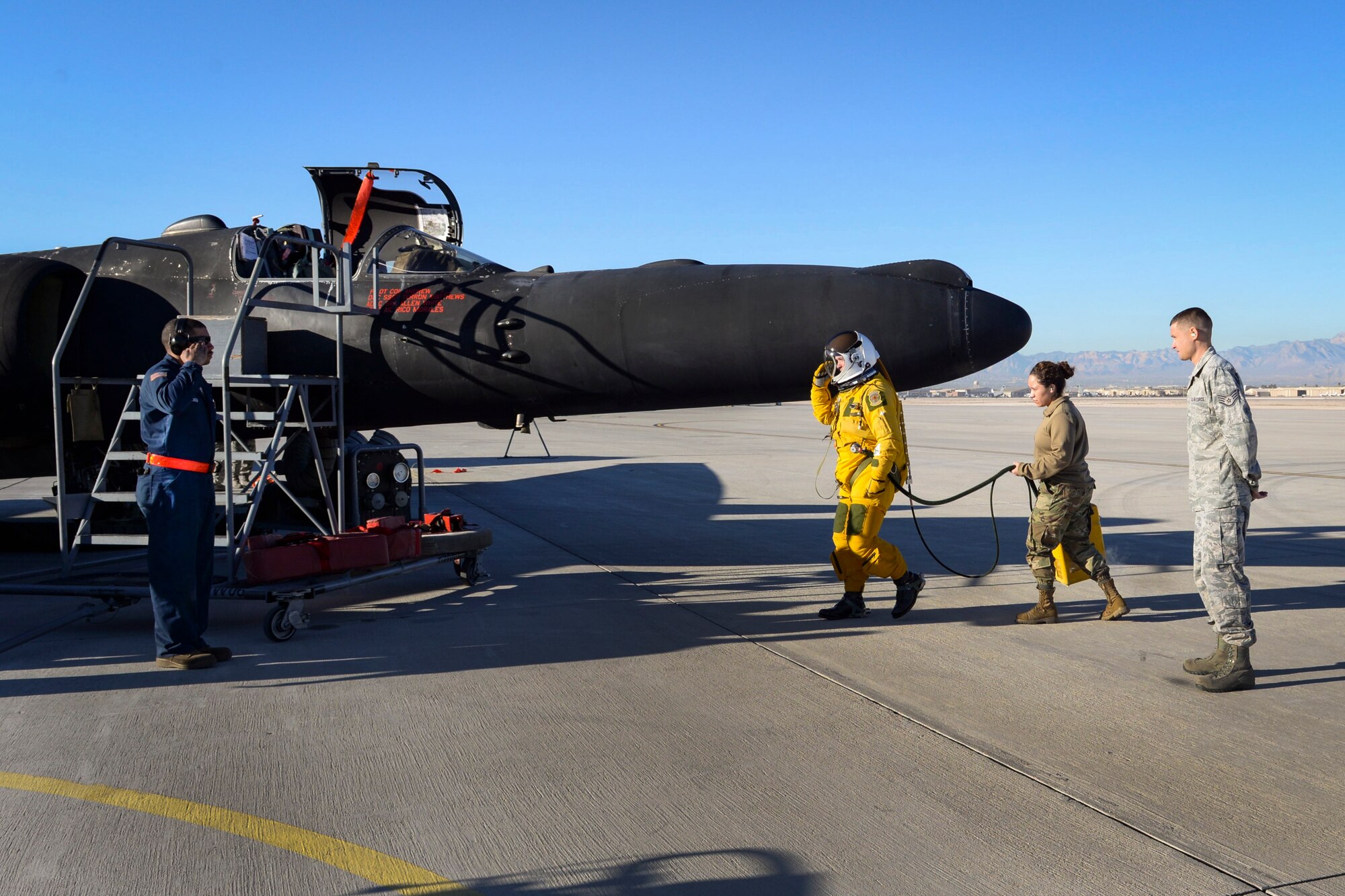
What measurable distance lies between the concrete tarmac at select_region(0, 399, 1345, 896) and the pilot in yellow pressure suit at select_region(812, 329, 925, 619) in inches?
11.9

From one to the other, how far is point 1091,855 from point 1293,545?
7659mm

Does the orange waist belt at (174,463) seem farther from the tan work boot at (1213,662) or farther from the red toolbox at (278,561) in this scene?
the tan work boot at (1213,662)

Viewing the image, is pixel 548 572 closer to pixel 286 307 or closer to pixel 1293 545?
pixel 286 307

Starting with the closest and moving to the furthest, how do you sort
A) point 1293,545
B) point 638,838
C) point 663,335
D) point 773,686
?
point 638,838
point 773,686
point 663,335
point 1293,545

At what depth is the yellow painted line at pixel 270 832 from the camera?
299 centimetres

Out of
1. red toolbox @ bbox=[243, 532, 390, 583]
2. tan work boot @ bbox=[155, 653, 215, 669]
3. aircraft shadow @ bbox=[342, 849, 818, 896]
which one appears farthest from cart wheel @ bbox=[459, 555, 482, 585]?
aircraft shadow @ bbox=[342, 849, 818, 896]

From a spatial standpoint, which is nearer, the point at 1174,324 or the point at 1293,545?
the point at 1174,324

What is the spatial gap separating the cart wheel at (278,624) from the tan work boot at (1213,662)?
502cm

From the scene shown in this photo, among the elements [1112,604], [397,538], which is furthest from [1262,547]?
[397,538]

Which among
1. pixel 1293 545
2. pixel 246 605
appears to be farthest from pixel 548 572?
pixel 1293 545

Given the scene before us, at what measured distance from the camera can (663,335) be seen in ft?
21.5

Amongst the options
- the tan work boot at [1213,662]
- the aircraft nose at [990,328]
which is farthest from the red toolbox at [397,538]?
the tan work boot at [1213,662]

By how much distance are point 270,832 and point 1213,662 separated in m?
4.36

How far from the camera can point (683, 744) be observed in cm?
417
